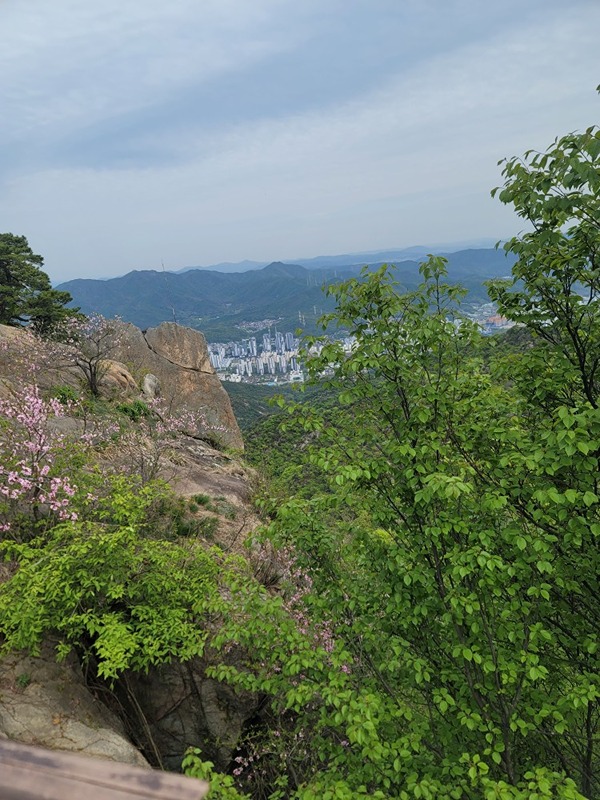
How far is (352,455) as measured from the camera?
5355 millimetres

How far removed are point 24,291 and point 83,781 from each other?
96.2 feet

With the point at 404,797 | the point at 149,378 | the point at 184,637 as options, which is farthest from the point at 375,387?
the point at 149,378

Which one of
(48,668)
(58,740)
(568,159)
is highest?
(568,159)

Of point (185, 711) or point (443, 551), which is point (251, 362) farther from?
point (443, 551)

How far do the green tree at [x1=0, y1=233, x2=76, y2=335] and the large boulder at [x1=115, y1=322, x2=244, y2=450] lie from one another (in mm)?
3998

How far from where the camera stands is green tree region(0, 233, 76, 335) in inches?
963

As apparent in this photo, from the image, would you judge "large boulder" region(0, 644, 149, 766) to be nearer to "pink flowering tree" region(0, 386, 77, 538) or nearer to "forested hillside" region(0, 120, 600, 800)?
"forested hillside" region(0, 120, 600, 800)

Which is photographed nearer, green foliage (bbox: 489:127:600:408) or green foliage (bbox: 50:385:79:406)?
green foliage (bbox: 489:127:600:408)

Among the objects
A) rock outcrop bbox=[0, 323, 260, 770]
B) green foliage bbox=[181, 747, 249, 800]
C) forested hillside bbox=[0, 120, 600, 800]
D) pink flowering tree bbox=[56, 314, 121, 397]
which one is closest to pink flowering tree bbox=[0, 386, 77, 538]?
rock outcrop bbox=[0, 323, 260, 770]

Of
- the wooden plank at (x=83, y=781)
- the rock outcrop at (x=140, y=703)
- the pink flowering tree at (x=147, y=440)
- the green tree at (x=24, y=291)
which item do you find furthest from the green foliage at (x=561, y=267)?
the green tree at (x=24, y=291)

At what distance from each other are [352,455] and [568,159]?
352 cm

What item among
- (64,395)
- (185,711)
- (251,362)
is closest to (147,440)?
(64,395)

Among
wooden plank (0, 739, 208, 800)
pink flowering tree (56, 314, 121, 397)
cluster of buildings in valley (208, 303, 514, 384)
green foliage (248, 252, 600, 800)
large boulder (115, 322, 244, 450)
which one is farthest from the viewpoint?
cluster of buildings in valley (208, 303, 514, 384)

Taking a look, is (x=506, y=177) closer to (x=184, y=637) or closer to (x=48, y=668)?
(x=184, y=637)
